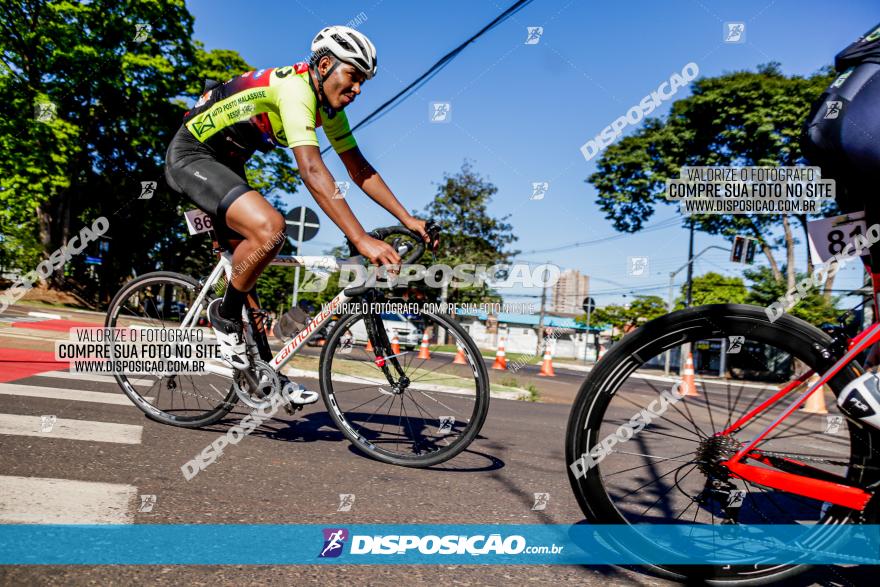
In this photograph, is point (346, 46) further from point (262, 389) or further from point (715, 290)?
point (715, 290)

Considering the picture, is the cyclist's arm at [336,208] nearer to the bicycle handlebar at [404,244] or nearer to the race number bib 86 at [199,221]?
the bicycle handlebar at [404,244]

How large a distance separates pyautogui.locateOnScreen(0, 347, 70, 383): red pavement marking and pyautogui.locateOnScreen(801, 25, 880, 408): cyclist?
5.39m

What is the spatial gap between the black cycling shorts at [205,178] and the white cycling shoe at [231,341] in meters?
0.51

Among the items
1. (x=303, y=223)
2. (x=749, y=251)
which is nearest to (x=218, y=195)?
(x=303, y=223)

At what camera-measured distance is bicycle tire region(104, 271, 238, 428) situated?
3299mm

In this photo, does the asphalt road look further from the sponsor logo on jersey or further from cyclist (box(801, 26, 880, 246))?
the sponsor logo on jersey

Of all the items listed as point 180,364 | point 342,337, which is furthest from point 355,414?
point 180,364

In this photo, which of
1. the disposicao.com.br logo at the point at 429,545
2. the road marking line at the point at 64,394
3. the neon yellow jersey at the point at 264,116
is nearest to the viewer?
the disposicao.com.br logo at the point at 429,545

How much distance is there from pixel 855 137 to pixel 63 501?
114 inches

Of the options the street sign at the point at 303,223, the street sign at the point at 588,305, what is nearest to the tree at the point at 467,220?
the street sign at the point at 588,305

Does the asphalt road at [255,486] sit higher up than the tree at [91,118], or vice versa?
the tree at [91,118]

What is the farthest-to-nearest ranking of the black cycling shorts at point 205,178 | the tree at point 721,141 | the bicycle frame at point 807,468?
1. the tree at point 721,141
2. the black cycling shorts at point 205,178
3. the bicycle frame at point 807,468

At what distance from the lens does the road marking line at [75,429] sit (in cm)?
286

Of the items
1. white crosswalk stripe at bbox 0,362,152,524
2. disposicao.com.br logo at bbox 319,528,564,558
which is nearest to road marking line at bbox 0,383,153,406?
white crosswalk stripe at bbox 0,362,152,524
